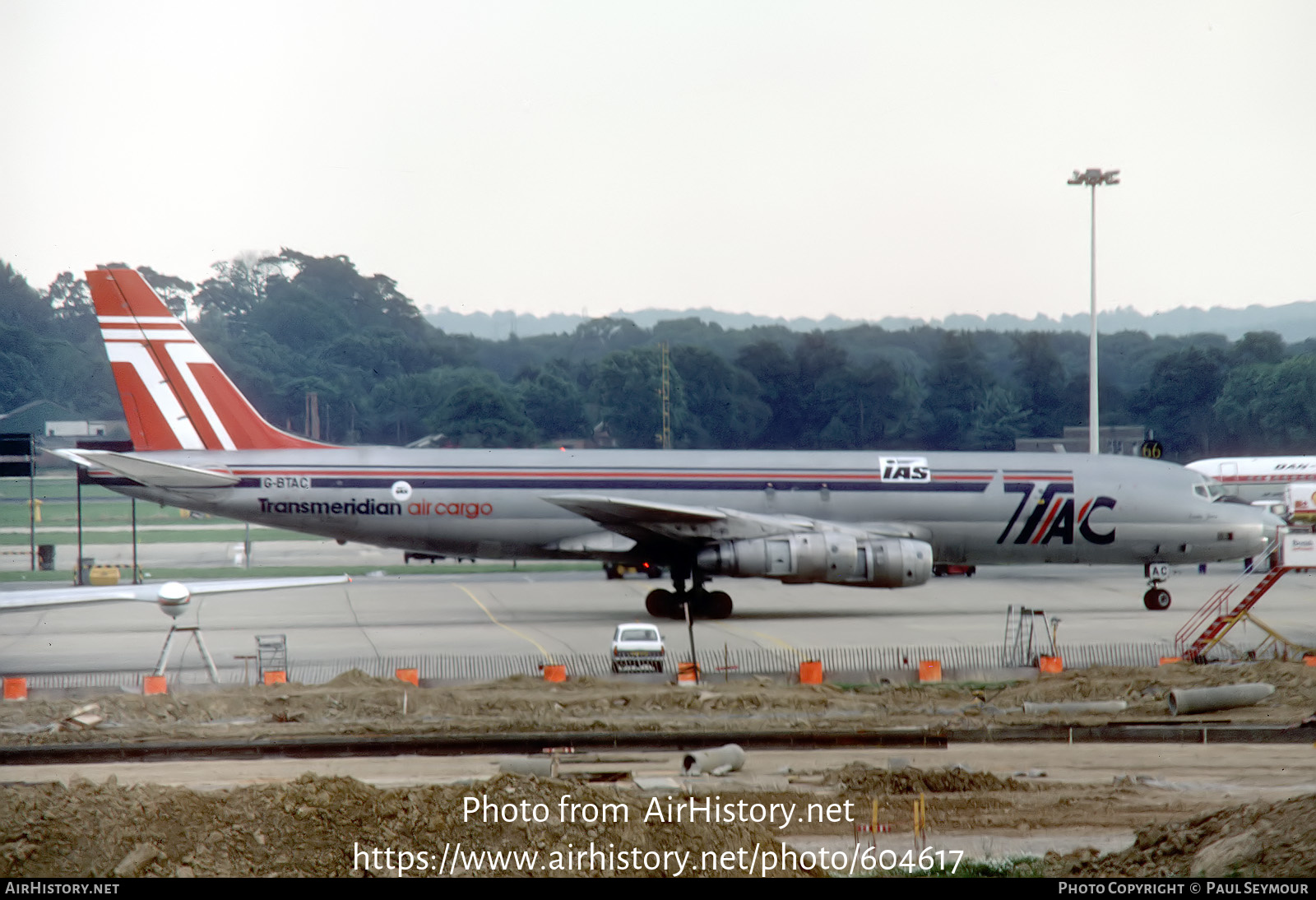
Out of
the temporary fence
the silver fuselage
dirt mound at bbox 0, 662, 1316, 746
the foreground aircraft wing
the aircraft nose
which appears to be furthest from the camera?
the aircraft nose

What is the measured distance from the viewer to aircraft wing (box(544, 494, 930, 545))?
25484 mm

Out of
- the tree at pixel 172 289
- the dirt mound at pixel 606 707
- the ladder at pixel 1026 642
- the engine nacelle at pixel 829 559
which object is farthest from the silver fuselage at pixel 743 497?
the tree at pixel 172 289

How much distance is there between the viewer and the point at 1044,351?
190 ft

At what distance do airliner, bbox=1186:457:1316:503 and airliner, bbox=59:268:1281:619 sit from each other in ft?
73.7

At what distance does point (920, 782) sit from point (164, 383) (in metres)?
20.8

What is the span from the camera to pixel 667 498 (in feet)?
88.5

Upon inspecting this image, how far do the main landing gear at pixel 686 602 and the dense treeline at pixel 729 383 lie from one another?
87.3ft

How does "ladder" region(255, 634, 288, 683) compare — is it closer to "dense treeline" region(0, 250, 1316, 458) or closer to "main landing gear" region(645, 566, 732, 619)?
"main landing gear" region(645, 566, 732, 619)

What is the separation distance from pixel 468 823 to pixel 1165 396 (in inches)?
1973

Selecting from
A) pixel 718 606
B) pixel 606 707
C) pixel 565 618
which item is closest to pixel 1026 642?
pixel 718 606

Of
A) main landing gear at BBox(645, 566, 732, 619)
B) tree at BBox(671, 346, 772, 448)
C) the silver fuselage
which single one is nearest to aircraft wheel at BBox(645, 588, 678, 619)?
main landing gear at BBox(645, 566, 732, 619)

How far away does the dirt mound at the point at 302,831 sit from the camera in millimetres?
10320

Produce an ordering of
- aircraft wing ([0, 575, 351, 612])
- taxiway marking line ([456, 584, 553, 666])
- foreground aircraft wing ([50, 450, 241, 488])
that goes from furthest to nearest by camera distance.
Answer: foreground aircraft wing ([50, 450, 241, 488]), taxiway marking line ([456, 584, 553, 666]), aircraft wing ([0, 575, 351, 612])

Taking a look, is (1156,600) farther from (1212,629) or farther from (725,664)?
(725,664)
